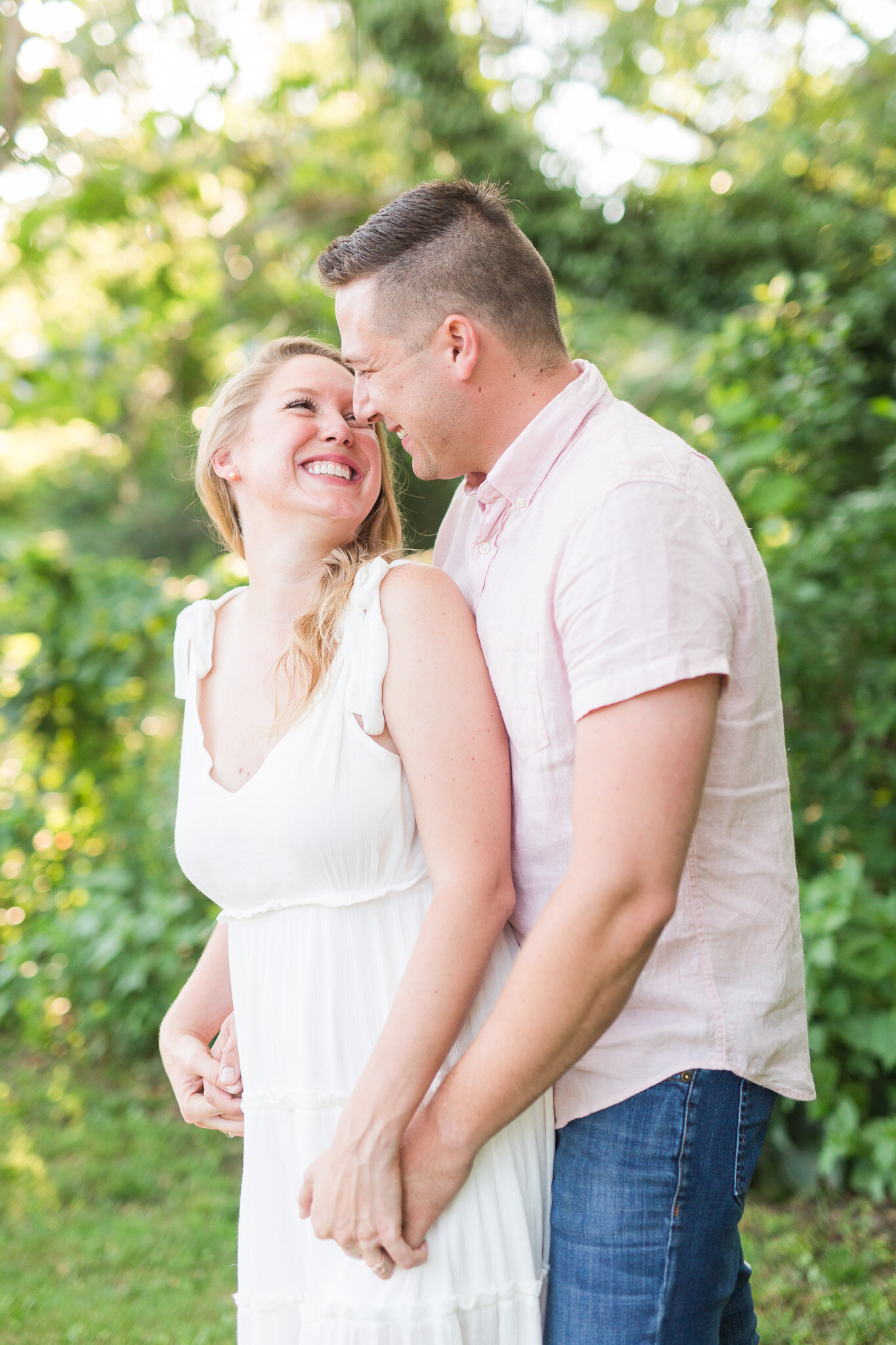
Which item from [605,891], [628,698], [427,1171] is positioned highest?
[628,698]

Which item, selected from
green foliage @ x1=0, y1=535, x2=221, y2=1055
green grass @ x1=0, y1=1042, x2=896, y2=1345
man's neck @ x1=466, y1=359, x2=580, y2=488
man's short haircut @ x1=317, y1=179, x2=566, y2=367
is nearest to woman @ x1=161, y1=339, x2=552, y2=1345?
man's neck @ x1=466, y1=359, x2=580, y2=488

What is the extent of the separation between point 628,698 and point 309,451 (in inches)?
34.3

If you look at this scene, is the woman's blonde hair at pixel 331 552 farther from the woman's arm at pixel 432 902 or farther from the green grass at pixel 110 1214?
the green grass at pixel 110 1214

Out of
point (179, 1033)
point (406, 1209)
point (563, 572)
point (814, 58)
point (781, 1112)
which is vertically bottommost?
point (781, 1112)

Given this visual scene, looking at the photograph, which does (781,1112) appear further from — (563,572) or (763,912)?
(563,572)

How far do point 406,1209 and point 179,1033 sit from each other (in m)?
0.69

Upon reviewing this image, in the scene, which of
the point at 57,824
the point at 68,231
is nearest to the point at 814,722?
the point at 57,824

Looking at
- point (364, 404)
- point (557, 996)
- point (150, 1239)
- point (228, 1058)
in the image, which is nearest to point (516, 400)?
point (364, 404)

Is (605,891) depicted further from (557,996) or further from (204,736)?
(204,736)

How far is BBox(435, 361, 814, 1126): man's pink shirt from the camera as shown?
1.19 m

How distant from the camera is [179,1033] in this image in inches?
72.2

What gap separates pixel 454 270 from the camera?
1.50m

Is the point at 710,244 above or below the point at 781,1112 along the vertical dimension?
above

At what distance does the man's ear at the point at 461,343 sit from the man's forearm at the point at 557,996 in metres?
0.75
